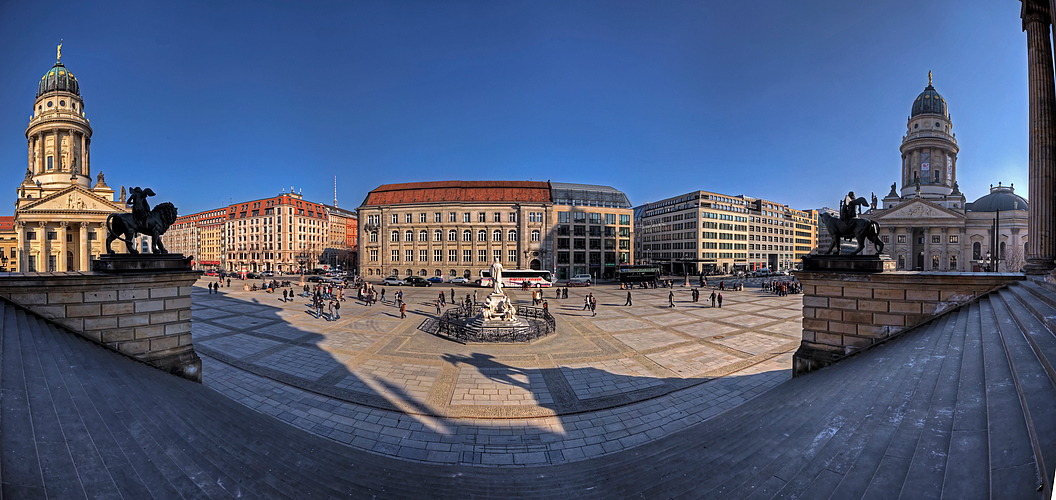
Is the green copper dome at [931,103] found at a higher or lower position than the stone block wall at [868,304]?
higher

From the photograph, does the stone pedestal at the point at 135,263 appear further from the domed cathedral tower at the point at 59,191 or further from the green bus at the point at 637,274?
the domed cathedral tower at the point at 59,191

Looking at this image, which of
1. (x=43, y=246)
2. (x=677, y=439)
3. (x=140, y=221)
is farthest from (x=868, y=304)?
(x=43, y=246)

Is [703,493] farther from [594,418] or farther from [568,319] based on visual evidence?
[568,319]

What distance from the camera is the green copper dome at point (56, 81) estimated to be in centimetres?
5347

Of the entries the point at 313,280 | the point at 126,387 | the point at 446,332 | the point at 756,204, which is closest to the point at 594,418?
the point at 126,387

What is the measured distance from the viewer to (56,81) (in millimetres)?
53469

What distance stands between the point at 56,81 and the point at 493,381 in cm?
8586

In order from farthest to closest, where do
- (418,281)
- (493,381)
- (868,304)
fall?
1. (418,281)
2. (493,381)
3. (868,304)

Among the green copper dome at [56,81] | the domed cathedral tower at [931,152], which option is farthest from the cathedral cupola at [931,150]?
the green copper dome at [56,81]

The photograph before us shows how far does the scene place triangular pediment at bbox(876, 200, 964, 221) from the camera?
59.2 m

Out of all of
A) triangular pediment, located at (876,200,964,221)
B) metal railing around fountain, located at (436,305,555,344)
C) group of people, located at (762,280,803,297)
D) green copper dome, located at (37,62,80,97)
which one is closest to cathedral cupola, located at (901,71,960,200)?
triangular pediment, located at (876,200,964,221)

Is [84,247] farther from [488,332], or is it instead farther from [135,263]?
[488,332]

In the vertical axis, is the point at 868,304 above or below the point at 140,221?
below

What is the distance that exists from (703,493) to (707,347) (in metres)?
11.8
